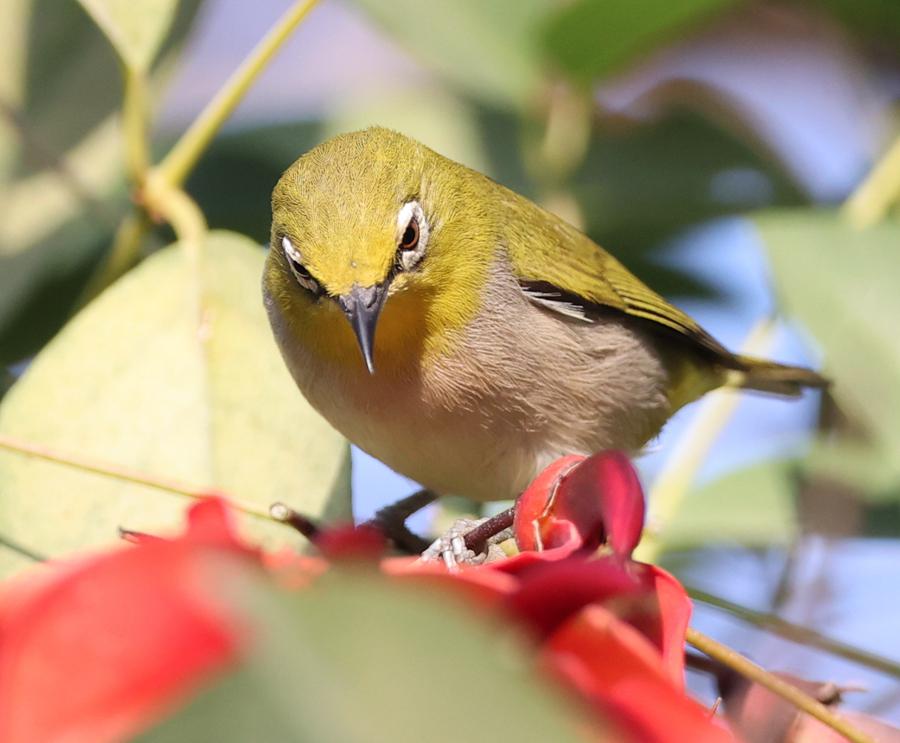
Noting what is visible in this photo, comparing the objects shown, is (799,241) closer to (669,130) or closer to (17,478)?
(669,130)

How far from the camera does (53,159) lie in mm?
2990

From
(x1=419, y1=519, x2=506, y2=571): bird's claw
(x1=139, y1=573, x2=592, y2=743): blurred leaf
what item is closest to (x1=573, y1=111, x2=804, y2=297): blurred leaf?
(x1=419, y1=519, x2=506, y2=571): bird's claw

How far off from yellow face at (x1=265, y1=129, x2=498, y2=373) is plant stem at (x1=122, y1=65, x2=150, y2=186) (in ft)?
1.09

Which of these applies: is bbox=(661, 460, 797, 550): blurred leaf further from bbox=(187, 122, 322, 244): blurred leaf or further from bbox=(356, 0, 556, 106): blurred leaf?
bbox=(187, 122, 322, 244): blurred leaf

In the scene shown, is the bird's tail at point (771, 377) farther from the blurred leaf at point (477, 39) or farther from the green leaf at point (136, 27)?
the green leaf at point (136, 27)

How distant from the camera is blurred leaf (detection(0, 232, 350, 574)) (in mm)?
2230

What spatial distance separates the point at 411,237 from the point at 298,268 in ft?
0.85

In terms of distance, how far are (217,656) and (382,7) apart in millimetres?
2484

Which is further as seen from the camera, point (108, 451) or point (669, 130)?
point (669, 130)

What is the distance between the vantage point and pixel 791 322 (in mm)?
3059

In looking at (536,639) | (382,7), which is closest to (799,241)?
(382,7)

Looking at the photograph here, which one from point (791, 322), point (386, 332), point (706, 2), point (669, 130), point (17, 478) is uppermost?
point (706, 2)

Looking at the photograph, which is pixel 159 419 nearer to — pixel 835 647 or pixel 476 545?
pixel 476 545

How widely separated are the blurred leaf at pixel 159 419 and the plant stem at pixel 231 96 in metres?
0.20
